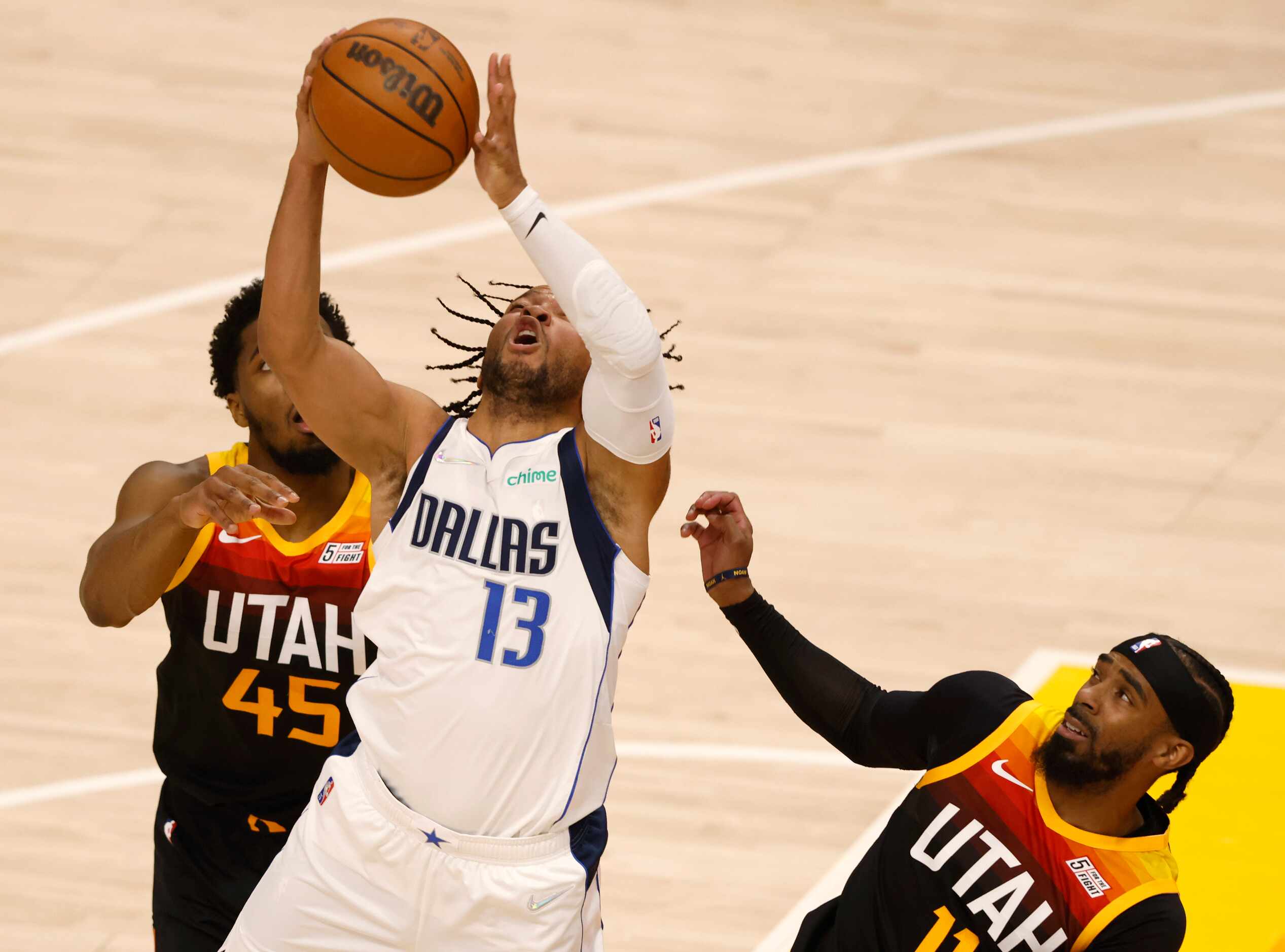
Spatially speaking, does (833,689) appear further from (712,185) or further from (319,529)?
(712,185)

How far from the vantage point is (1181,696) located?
456cm

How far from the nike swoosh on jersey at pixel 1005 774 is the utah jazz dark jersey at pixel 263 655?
1619 mm

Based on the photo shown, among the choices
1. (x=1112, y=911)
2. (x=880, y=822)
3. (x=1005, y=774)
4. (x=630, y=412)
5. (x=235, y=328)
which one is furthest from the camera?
(x=880, y=822)

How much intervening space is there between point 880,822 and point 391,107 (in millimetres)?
3669

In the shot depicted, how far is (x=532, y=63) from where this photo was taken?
1173 cm

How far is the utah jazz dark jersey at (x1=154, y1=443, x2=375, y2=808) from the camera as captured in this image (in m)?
5.00

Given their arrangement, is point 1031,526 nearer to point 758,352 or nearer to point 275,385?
point 758,352

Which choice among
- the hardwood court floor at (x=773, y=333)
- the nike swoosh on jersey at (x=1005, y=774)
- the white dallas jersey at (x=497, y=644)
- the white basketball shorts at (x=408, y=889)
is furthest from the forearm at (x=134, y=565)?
the nike swoosh on jersey at (x=1005, y=774)

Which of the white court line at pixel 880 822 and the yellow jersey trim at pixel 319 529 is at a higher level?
the yellow jersey trim at pixel 319 529

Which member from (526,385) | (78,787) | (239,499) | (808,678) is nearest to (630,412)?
(526,385)

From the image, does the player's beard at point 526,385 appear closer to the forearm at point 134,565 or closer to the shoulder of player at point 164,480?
the forearm at point 134,565

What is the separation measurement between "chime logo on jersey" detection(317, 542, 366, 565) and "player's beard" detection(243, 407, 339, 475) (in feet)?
0.72

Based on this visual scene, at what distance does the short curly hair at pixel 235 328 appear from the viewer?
5348 mm

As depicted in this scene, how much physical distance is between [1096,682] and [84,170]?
767 centimetres
